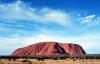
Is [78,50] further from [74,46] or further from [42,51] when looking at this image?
[42,51]

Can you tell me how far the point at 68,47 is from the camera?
189 meters

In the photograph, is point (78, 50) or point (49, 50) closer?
point (49, 50)

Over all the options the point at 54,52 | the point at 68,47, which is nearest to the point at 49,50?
the point at 54,52

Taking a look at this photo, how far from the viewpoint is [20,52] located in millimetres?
196250

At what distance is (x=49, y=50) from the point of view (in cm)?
18012

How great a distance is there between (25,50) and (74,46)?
41493 millimetres

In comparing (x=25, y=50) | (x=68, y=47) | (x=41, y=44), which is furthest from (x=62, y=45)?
(x=25, y=50)

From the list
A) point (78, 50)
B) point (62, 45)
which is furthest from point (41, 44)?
point (78, 50)

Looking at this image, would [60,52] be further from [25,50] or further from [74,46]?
[25,50]

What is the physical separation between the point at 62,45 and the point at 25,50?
103 ft

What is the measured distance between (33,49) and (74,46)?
1367 inches

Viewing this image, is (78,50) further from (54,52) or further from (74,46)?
(54,52)

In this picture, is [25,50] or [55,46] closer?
[55,46]

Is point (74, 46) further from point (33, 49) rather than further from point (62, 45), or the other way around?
point (33, 49)
